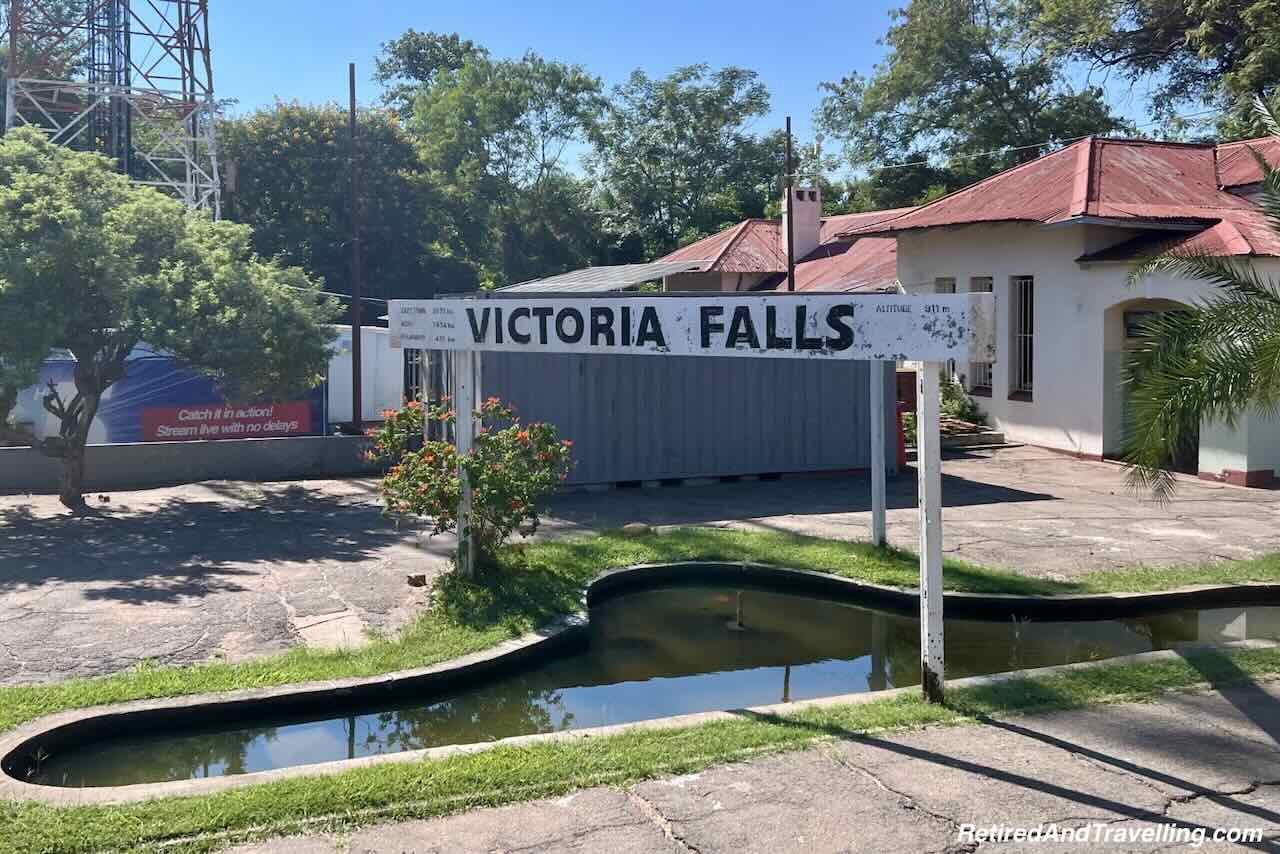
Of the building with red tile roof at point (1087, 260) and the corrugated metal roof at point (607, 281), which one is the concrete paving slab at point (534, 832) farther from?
the building with red tile roof at point (1087, 260)

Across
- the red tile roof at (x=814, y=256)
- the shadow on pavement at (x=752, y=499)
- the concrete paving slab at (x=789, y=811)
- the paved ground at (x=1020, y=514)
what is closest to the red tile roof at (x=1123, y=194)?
the red tile roof at (x=814, y=256)

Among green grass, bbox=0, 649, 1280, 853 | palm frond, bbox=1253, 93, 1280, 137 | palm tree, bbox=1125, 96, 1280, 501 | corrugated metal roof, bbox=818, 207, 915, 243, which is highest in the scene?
corrugated metal roof, bbox=818, 207, 915, 243

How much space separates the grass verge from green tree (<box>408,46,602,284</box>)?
37017 mm

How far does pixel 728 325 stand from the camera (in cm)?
752

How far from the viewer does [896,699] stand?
7051 mm

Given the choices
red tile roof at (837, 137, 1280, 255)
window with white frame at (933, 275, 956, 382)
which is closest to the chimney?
red tile roof at (837, 137, 1280, 255)

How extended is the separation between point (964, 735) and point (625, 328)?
3420mm

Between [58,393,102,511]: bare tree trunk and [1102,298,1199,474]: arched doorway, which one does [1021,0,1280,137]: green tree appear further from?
[58,393,102,511]: bare tree trunk

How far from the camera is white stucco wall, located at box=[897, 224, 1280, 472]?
1862cm

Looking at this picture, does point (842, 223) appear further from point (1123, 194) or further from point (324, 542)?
point (324, 542)

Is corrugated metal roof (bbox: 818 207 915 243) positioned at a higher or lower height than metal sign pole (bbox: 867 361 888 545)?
higher

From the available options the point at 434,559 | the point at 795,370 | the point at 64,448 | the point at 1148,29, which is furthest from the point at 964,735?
the point at 1148,29

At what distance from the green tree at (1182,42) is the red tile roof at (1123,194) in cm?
324

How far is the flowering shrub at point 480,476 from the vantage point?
950 cm
